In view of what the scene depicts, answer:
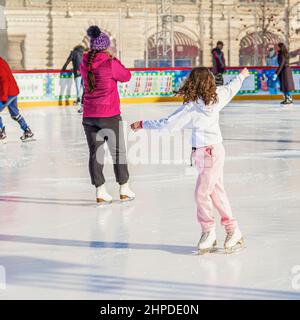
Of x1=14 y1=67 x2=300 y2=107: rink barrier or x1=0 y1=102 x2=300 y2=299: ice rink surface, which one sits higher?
x1=14 y1=67 x2=300 y2=107: rink barrier

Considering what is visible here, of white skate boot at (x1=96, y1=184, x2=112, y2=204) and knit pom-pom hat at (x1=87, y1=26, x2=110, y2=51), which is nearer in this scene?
knit pom-pom hat at (x1=87, y1=26, x2=110, y2=51)

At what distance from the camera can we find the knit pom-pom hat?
7.52m

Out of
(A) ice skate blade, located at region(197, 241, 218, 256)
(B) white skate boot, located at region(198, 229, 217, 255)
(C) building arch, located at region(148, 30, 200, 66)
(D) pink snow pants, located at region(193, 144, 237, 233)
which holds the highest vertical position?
(C) building arch, located at region(148, 30, 200, 66)

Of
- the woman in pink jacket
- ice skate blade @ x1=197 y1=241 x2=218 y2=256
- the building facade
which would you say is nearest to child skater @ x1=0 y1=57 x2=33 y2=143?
the woman in pink jacket

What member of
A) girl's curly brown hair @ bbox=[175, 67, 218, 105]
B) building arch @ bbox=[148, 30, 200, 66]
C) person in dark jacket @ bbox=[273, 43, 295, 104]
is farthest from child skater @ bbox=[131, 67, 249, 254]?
building arch @ bbox=[148, 30, 200, 66]

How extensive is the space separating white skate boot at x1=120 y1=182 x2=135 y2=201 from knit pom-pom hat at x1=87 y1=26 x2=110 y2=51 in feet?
3.77

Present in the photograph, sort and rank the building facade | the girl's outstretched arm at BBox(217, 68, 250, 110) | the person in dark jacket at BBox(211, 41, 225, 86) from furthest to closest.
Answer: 1. the building facade
2. the person in dark jacket at BBox(211, 41, 225, 86)
3. the girl's outstretched arm at BBox(217, 68, 250, 110)

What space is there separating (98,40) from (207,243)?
7.98ft

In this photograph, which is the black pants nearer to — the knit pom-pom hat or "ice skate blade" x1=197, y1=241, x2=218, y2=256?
the knit pom-pom hat

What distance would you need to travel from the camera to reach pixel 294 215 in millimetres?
6965

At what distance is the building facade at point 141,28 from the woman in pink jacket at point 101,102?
2792 centimetres

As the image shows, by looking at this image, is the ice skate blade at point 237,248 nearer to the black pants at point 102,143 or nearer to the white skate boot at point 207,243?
the white skate boot at point 207,243

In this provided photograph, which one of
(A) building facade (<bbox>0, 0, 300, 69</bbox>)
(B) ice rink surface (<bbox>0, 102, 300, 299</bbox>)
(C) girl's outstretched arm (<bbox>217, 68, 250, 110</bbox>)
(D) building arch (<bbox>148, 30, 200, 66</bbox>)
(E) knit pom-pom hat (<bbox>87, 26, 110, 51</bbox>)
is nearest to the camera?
(B) ice rink surface (<bbox>0, 102, 300, 299</bbox>)
